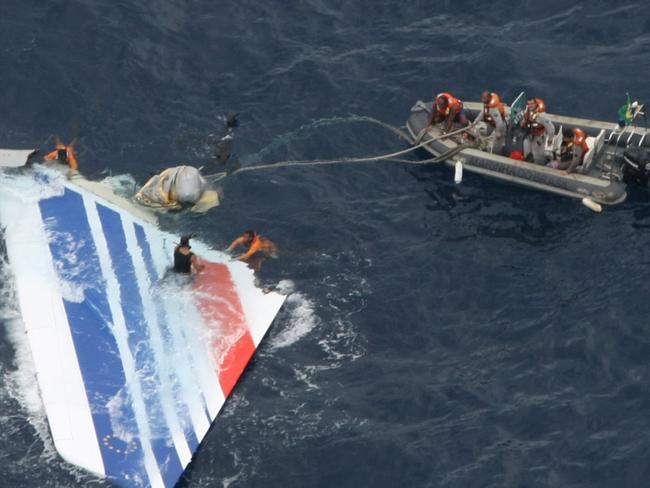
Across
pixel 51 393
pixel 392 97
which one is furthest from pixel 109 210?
pixel 392 97

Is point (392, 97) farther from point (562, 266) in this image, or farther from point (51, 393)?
point (51, 393)

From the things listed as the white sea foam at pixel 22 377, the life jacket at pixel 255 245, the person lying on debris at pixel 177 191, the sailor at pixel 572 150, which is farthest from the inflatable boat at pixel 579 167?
the white sea foam at pixel 22 377

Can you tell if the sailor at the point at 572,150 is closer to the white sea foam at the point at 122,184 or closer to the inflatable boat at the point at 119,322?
the inflatable boat at the point at 119,322

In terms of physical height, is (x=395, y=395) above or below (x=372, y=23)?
below

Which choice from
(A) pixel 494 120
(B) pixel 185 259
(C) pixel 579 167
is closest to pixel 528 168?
(C) pixel 579 167

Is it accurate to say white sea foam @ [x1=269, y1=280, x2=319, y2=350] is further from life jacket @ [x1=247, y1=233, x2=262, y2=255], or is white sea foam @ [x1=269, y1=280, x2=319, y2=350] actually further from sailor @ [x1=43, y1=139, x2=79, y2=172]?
sailor @ [x1=43, y1=139, x2=79, y2=172]

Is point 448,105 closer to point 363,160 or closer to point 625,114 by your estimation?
point 363,160

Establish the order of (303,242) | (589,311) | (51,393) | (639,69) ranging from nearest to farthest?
1. (51,393)
2. (589,311)
3. (303,242)
4. (639,69)

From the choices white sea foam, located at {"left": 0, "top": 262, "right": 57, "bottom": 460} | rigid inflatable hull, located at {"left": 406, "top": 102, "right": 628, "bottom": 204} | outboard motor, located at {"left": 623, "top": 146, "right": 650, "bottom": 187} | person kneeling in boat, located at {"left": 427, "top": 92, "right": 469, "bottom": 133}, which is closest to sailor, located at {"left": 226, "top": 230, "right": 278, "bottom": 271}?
white sea foam, located at {"left": 0, "top": 262, "right": 57, "bottom": 460}
